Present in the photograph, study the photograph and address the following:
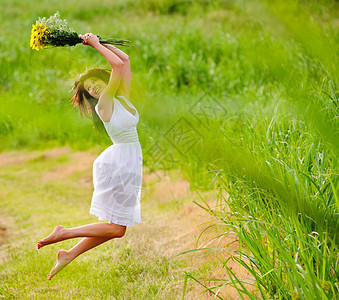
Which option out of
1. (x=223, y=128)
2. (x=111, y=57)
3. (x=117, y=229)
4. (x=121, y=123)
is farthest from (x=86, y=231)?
(x=223, y=128)

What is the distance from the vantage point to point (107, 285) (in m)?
2.23

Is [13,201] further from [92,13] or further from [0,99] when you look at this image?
[92,13]

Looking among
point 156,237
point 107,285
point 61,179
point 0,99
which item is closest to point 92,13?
point 61,179

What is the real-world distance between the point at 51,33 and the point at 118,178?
1.68 ft

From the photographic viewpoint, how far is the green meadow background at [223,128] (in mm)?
610

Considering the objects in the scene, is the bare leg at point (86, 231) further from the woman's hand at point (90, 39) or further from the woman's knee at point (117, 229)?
the woman's hand at point (90, 39)

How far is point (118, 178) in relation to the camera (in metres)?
1.51

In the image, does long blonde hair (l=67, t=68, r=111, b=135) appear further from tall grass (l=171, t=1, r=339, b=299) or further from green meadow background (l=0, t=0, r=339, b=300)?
tall grass (l=171, t=1, r=339, b=299)

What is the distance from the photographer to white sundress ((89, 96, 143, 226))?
1.50 metres

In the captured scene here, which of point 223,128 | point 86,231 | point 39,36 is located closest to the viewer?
point 39,36

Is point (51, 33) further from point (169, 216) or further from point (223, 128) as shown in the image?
point (169, 216)

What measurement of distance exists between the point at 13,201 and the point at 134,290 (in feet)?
6.64

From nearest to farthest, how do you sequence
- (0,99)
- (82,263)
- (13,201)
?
(0,99) < (82,263) < (13,201)

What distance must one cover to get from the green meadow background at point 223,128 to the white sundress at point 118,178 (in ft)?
0.35
